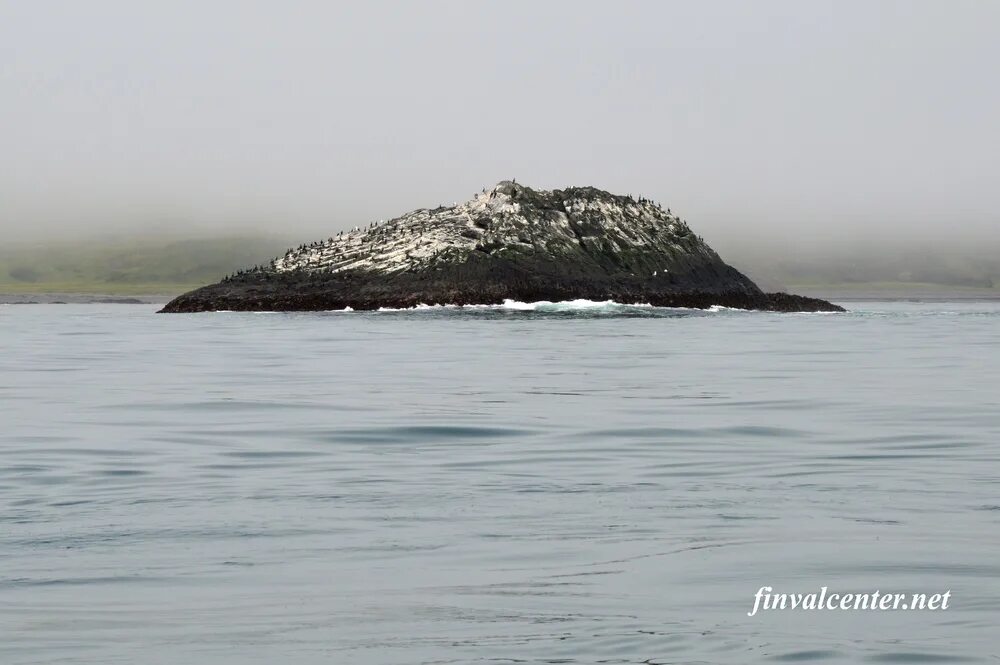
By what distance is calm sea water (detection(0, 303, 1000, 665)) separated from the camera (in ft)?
29.8

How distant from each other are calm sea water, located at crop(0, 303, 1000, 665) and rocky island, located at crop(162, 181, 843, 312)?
69.4 metres

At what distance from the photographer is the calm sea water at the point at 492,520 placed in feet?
29.8

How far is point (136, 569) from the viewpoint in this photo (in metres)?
10.9

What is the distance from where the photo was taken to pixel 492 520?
42.6 feet

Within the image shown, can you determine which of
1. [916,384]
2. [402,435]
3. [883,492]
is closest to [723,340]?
[916,384]

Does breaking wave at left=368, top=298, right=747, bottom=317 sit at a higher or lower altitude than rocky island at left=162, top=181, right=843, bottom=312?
lower

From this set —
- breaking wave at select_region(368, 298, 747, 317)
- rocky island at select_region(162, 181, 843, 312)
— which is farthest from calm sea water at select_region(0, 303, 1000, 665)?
rocky island at select_region(162, 181, 843, 312)

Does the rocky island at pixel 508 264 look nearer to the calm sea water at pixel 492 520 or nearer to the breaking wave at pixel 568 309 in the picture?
the breaking wave at pixel 568 309

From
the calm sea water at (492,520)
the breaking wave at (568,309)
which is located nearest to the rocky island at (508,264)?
the breaking wave at (568,309)

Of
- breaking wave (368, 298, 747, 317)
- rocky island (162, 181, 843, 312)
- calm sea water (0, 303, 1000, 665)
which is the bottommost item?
calm sea water (0, 303, 1000, 665)

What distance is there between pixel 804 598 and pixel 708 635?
115 centimetres

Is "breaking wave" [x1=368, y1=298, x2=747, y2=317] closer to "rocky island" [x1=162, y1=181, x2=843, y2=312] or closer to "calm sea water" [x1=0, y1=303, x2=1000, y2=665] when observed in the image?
"rocky island" [x1=162, y1=181, x2=843, y2=312]

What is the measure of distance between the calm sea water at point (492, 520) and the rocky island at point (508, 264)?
228 ft

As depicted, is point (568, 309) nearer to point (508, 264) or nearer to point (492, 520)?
point (508, 264)
